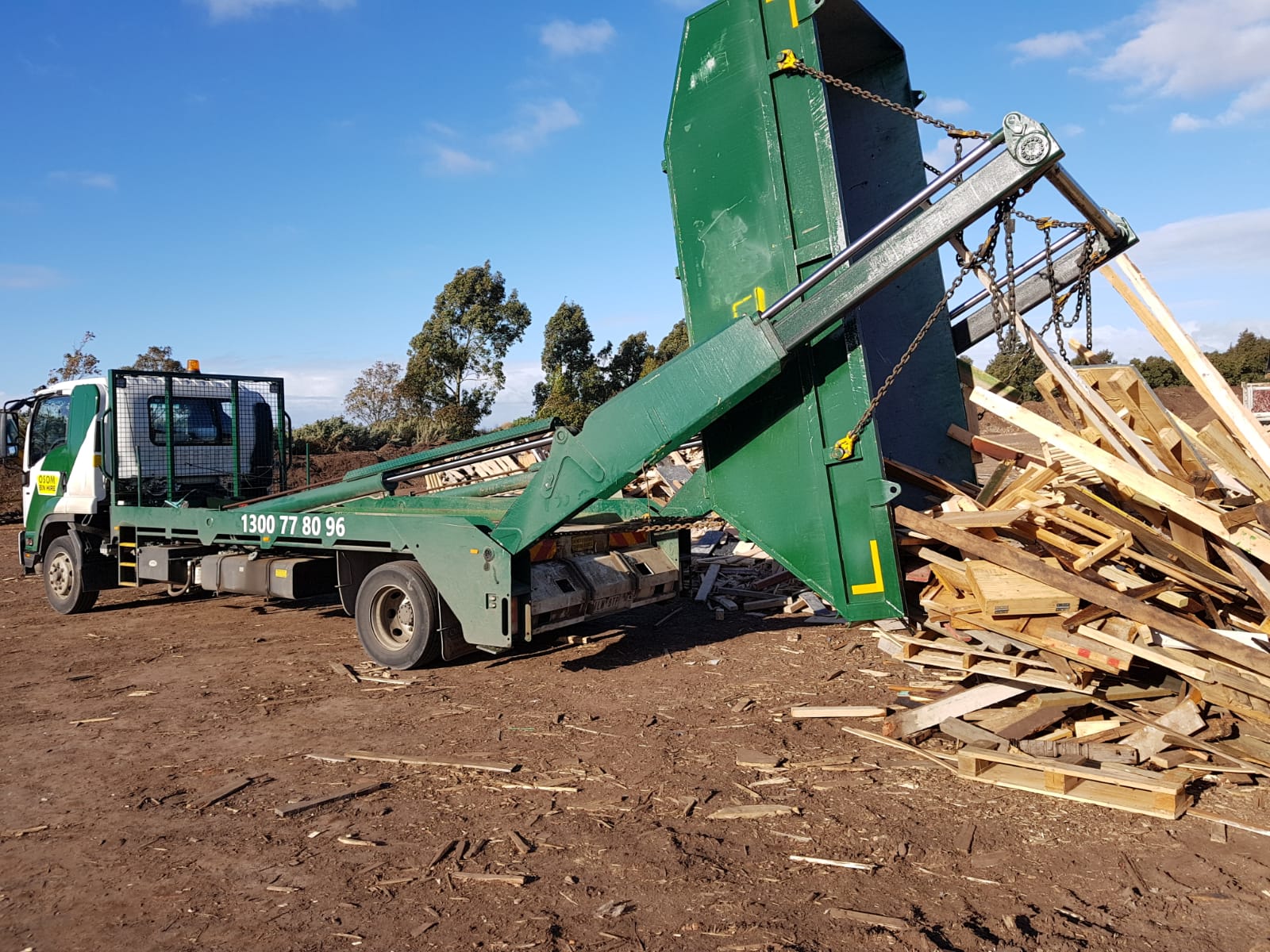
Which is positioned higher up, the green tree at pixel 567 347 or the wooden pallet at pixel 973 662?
the green tree at pixel 567 347

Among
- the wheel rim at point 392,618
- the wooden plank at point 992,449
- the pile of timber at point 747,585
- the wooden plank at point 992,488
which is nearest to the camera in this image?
the wooden plank at point 992,488

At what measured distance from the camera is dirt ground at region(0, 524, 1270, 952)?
3.21m

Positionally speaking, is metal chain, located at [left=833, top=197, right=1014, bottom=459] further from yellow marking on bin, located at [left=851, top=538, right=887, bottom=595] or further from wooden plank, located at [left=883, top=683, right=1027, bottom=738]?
wooden plank, located at [left=883, top=683, right=1027, bottom=738]

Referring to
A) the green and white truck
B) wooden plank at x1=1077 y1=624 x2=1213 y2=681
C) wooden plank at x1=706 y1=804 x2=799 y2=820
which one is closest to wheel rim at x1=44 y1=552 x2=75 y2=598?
the green and white truck

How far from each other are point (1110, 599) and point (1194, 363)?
178cm

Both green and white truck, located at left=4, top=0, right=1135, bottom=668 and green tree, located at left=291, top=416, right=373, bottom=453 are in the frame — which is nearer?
green and white truck, located at left=4, top=0, right=1135, bottom=668

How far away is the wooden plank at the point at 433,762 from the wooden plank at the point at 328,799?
298 millimetres

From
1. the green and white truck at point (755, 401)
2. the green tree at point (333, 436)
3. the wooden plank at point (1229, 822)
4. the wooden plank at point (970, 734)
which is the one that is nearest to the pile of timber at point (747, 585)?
the green and white truck at point (755, 401)

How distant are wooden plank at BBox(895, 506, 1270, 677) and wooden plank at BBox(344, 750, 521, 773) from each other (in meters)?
2.69

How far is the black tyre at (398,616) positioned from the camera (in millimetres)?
6832

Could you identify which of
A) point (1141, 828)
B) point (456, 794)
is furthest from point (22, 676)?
point (1141, 828)

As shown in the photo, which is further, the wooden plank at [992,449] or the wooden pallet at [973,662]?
the wooden plank at [992,449]

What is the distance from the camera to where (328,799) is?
4.46m

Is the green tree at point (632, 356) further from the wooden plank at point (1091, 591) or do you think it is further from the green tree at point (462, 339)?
the wooden plank at point (1091, 591)
